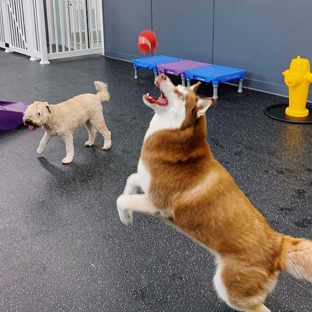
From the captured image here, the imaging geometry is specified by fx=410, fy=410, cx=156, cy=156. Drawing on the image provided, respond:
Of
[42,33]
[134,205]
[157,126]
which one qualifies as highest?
[157,126]

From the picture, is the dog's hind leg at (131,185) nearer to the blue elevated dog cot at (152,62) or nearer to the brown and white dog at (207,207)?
the brown and white dog at (207,207)

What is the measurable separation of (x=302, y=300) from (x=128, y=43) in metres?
4.85

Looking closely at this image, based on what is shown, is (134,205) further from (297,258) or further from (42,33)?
(42,33)

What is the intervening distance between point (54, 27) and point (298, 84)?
396 centimetres

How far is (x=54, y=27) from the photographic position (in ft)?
19.7

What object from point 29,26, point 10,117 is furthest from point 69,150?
point 29,26

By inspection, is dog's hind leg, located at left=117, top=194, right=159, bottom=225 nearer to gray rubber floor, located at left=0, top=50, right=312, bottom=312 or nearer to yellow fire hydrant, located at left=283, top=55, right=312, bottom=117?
gray rubber floor, located at left=0, top=50, right=312, bottom=312


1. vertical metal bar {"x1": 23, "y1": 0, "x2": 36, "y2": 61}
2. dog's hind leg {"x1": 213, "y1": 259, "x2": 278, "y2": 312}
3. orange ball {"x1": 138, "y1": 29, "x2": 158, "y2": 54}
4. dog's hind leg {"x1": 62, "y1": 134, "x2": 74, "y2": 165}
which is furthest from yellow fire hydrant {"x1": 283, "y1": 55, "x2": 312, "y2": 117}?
vertical metal bar {"x1": 23, "y1": 0, "x2": 36, "y2": 61}

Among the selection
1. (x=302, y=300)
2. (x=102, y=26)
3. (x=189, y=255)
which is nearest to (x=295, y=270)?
(x=302, y=300)

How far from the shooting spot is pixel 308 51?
3.70m

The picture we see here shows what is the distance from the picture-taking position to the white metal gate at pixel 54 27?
573 cm

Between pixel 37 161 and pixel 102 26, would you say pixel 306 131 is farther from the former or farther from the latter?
pixel 102 26

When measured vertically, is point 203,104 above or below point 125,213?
above

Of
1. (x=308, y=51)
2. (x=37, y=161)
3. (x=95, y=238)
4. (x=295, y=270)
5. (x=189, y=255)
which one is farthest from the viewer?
(x=308, y=51)
